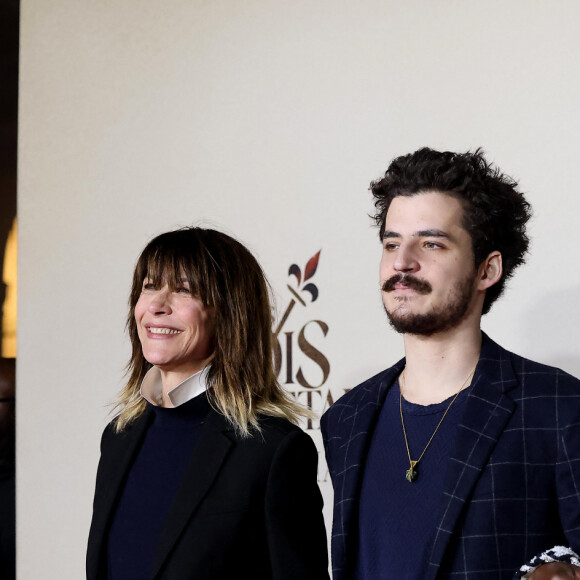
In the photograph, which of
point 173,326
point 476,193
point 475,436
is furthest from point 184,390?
point 476,193

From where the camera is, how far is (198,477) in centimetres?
188

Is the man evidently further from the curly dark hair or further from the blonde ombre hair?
the blonde ombre hair

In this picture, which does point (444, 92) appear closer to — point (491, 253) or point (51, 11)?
point (491, 253)

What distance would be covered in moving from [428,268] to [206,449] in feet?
1.83

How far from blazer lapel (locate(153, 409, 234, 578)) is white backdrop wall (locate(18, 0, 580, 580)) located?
1.24 metres

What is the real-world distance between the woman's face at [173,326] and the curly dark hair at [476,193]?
48 cm

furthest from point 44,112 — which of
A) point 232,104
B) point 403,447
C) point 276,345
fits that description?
point 403,447

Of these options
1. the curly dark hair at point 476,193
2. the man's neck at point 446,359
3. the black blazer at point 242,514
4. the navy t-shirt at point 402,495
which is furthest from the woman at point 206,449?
the curly dark hair at point 476,193

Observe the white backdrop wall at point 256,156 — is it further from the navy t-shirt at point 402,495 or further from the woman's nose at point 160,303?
the woman's nose at point 160,303

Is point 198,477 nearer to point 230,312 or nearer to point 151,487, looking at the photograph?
point 151,487

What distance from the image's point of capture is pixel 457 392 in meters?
1.93

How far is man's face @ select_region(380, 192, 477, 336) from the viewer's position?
6.27 feet

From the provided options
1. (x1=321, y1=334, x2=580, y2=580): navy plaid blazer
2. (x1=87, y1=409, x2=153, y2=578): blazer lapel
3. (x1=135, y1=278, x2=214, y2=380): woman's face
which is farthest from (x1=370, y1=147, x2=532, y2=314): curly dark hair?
(x1=87, y1=409, x2=153, y2=578): blazer lapel

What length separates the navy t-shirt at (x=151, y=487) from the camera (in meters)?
1.88
